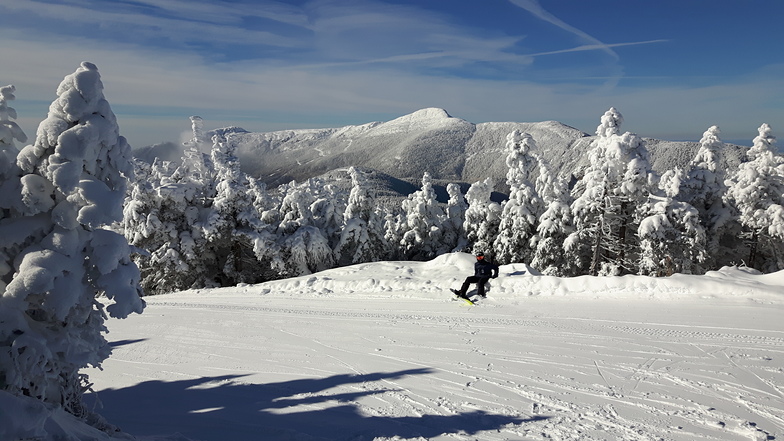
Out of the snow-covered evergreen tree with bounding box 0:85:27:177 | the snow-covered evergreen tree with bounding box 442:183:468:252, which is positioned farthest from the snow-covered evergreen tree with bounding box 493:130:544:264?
the snow-covered evergreen tree with bounding box 0:85:27:177

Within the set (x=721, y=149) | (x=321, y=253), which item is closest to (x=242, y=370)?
(x=321, y=253)

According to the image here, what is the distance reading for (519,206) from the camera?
26719 mm

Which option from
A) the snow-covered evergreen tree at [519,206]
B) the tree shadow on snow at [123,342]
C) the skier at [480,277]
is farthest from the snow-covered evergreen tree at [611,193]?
the tree shadow on snow at [123,342]

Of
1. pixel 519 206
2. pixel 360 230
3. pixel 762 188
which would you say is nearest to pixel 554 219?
pixel 519 206

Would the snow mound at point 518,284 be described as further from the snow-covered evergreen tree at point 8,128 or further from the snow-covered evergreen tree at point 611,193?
the snow-covered evergreen tree at point 8,128

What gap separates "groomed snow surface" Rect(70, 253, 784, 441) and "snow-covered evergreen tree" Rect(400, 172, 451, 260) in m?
21.9

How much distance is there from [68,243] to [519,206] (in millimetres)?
23903

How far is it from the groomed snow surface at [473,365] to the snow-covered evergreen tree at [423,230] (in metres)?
21.9

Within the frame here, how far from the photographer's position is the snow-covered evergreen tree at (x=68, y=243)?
5.64m

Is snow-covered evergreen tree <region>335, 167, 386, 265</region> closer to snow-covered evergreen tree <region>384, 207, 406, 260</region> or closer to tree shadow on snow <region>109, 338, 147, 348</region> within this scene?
snow-covered evergreen tree <region>384, 207, 406, 260</region>

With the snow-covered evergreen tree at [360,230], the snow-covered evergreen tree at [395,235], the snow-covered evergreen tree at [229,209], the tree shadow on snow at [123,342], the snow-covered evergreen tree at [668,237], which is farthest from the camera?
the snow-covered evergreen tree at [395,235]

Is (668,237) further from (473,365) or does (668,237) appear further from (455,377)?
(455,377)

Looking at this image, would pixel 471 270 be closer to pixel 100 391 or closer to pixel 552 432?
pixel 552 432

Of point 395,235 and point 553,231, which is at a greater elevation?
point 553,231
